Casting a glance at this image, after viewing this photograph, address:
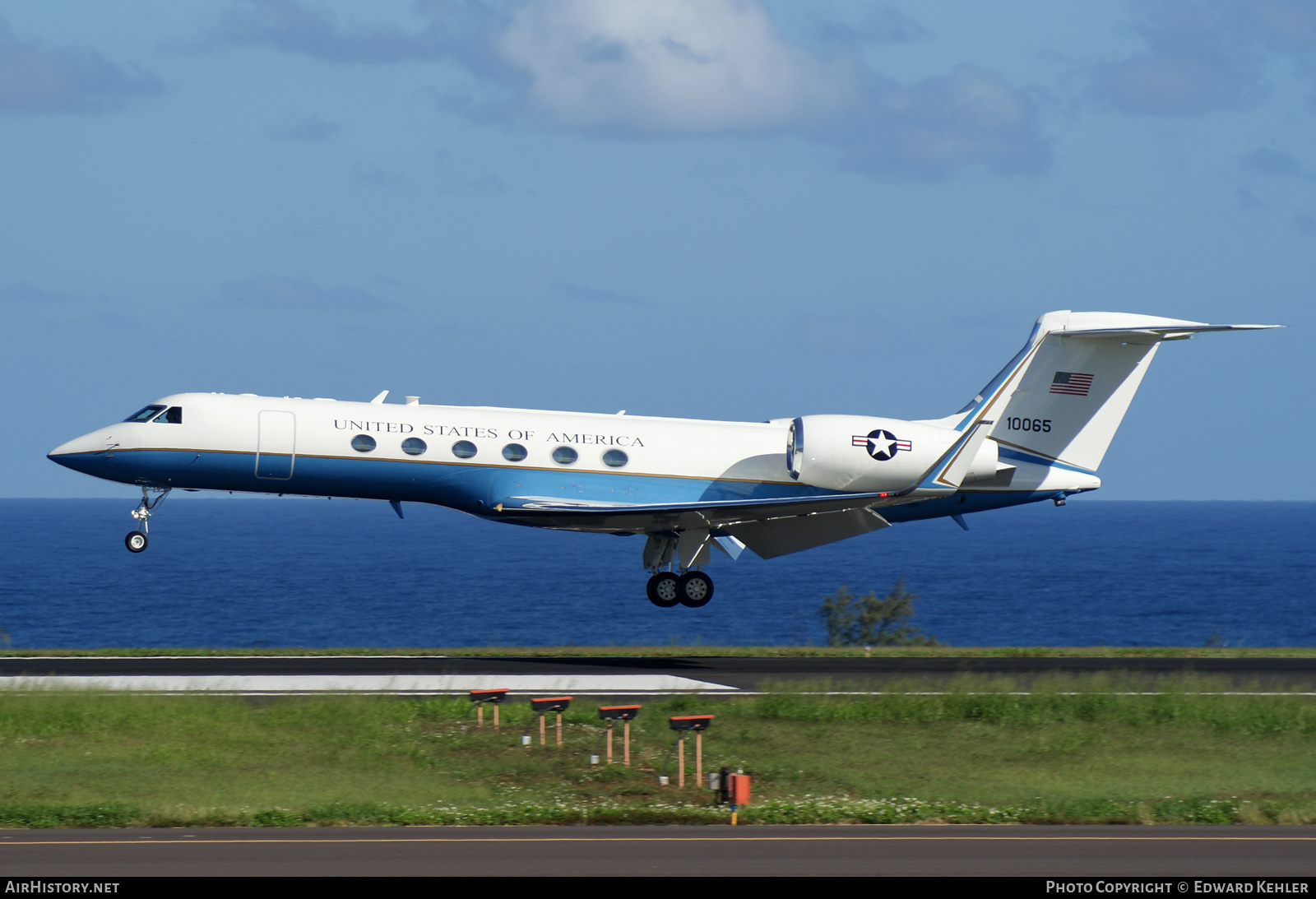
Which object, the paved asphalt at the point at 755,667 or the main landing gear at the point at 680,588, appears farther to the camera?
the main landing gear at the point at 680,588

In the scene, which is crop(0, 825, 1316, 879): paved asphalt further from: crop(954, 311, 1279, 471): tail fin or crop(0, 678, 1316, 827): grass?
crop(954, 311, 1279, 471): tail fin

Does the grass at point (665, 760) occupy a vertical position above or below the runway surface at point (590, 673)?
below

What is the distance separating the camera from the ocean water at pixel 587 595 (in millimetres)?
71688

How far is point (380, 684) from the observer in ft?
79.2

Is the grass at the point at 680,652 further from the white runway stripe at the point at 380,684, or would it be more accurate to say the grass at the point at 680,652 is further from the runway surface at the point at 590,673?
the white runway stripe at the point at 380,684

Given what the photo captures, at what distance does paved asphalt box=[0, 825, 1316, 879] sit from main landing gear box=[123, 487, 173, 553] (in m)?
14.4

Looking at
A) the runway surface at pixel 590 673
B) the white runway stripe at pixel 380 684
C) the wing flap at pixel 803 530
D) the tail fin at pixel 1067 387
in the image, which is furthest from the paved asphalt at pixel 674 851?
the tail fin at pixel 1067 387

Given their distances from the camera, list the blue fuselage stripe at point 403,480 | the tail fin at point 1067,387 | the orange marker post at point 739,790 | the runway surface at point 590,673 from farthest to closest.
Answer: the tail fin at point 1067,387
the blue fuselage stripe at point 403,480
the runway surface at point 590,673
the orange marker post at point 739,790

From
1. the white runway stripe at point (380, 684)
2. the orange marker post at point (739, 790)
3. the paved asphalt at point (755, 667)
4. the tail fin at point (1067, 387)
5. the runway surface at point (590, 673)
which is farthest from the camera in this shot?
the tail fin at point (1067, 387)

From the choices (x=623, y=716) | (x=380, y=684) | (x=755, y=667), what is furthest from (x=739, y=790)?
(x=755, y=667)

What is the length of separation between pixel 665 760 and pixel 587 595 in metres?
79.1

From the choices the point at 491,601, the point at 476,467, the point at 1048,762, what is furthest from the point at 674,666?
the point at 491,601

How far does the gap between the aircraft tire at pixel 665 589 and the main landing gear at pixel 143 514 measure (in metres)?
10.2

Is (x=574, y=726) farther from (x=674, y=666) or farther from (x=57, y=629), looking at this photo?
(x=57, y=629)
